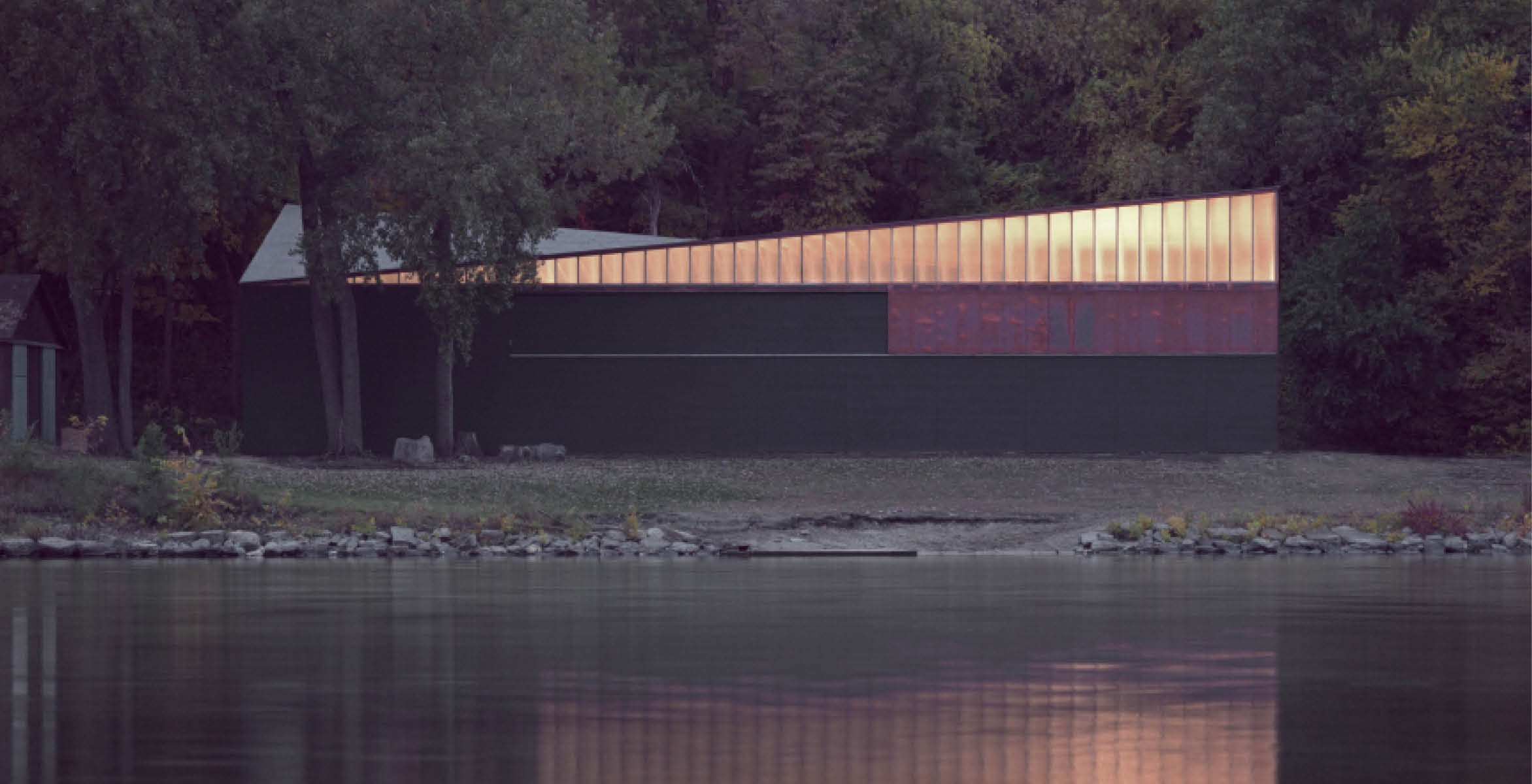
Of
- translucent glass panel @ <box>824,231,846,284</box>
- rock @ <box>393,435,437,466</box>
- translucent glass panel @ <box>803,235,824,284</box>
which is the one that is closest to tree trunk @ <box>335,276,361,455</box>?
rock @ <box>393,435,437,466</box>

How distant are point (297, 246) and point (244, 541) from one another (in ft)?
96.8

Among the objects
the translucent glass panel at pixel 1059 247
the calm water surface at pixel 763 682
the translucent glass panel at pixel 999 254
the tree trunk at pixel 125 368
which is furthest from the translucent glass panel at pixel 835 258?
the calm water surface at pixel 763 682

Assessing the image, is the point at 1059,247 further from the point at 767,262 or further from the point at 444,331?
the point at 444,331

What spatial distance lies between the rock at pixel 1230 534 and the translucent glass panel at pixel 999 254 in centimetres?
2435

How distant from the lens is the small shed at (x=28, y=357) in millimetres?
63094

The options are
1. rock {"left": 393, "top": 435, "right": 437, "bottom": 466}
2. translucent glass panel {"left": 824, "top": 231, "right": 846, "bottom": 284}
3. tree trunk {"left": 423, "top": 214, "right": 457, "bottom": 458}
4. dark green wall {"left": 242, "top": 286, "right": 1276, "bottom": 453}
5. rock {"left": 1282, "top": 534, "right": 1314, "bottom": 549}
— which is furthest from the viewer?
translucent glass panel {"left": 824, "top": 231, "right": 846, "bottom": 284}

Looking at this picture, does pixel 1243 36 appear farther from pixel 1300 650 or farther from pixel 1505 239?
pixel 1300 650

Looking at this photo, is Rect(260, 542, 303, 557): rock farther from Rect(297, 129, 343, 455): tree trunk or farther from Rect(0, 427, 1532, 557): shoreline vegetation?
Rect(297, 129, 343, 455): tree trunk

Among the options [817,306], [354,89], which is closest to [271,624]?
[354,89]

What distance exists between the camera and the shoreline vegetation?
41719 mm

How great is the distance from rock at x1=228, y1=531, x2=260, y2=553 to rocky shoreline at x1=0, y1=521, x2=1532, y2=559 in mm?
25

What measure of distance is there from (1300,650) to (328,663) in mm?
9423

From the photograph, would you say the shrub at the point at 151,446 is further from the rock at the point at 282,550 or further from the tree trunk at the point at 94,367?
the tree trunk at the point at 94,367

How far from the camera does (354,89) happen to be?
61.6 meters
